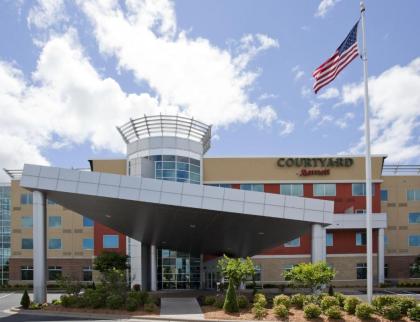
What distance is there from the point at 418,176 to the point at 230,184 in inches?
957

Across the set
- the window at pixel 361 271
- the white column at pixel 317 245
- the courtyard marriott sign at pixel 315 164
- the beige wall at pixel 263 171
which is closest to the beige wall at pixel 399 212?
the window at pixel 361 271

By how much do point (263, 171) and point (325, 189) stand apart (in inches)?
301

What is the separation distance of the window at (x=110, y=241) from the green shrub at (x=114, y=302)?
3254cm

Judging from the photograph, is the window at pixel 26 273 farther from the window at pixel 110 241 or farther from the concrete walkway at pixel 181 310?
the concrete walkway at pixel 181 310

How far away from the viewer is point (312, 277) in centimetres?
→ 2158

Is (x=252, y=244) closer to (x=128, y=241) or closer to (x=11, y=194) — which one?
(x=128, y=241)

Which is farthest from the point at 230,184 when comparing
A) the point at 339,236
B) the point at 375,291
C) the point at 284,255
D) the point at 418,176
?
the point at 418,176

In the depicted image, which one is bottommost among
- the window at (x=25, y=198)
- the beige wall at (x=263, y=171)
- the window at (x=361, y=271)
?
the window at (x=361, y=271)

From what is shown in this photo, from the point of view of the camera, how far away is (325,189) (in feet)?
180

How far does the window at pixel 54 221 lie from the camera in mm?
60719

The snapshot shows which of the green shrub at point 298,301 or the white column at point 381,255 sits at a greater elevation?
the green shrub at point 298,301

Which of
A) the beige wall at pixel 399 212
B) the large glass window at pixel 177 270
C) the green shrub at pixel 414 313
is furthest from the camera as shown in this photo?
the beige wall at pixel 399 212

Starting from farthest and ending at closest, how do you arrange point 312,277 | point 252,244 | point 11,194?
1. point 11,194
2. point 252,244
3. point 312,277

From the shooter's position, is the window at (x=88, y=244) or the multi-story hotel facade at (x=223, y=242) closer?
the multi-story hotel facade at (x=223, y=242)
